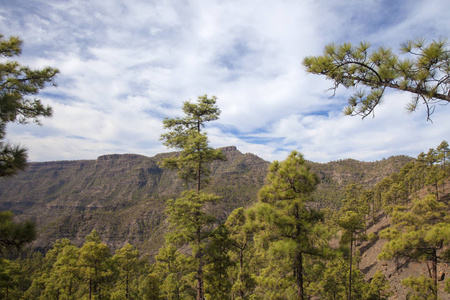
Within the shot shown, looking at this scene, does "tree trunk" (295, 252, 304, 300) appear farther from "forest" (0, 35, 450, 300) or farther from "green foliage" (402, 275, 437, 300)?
"green foliage" (402, 275, 437, 300)

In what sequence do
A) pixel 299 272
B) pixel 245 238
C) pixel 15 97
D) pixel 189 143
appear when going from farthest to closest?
pixel 245 238 < pixel 189 143 < pixel 299 272 < pixel 15 97

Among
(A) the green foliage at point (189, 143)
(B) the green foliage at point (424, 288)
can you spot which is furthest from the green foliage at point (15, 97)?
(B) the green foliage at point (424, 288)

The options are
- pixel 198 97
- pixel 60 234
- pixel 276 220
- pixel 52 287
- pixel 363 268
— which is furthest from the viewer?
pixel 60 234

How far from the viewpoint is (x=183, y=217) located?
33.1 feet

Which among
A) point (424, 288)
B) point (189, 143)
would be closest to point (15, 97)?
point (189, 143)

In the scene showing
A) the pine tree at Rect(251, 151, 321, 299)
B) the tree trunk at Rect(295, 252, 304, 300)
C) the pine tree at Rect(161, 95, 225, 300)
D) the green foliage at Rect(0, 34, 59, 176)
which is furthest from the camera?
the pine tree at Rect(161, 95, 225, 300)

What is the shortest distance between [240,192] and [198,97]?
140375 millimetres

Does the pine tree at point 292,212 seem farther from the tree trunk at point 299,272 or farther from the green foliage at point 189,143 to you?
the green foliage at point 189,143

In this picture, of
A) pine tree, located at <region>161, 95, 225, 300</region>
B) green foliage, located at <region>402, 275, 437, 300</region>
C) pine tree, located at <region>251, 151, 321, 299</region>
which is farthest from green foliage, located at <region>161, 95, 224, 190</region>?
green foliage, located at <region>402, 275, 437, 300</region>

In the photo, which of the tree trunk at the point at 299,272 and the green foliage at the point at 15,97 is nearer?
the green foliage at the point at 15,97

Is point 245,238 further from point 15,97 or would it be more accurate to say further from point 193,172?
point 15,97

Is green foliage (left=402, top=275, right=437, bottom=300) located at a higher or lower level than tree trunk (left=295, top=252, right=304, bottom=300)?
lower

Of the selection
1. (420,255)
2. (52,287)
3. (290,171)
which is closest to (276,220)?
(290,171)

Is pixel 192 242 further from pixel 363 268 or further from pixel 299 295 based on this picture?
pixel 363 268
